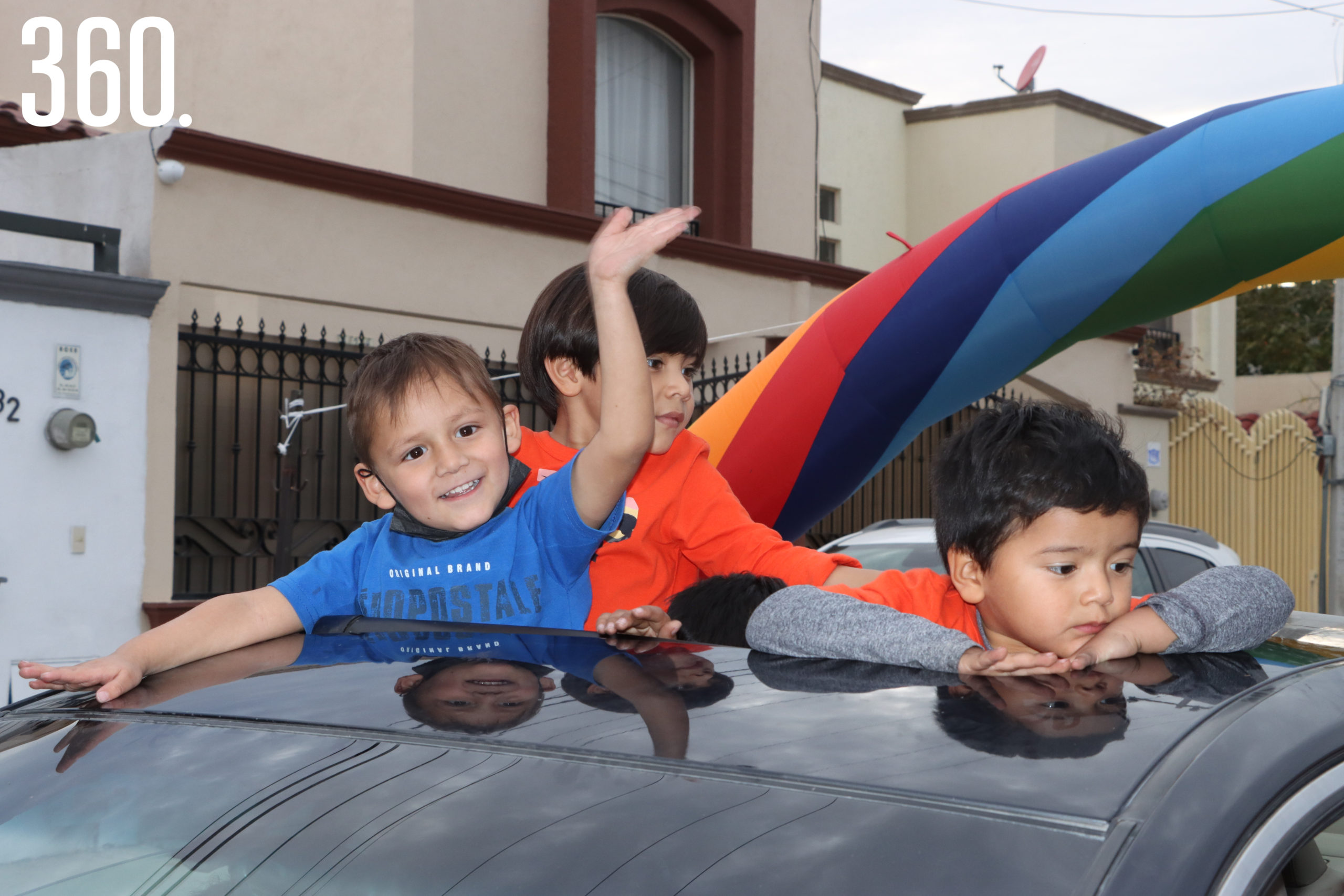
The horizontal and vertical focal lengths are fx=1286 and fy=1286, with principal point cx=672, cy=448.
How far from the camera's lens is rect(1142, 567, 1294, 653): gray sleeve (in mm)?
1603

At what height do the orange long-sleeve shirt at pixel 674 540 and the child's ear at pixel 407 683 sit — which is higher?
the orange long-sleeve shirt at pixel 674 540

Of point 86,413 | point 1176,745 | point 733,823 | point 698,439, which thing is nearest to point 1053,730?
point 1176,745

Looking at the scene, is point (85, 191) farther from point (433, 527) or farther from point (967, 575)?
point (967, 575)

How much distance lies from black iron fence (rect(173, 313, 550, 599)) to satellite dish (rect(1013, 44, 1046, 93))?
13340 mm

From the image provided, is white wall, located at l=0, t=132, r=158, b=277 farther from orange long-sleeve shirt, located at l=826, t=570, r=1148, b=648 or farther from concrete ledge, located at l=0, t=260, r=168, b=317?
orange long-sleeve shirt, located at l=826, t=570, r=1148, b=648

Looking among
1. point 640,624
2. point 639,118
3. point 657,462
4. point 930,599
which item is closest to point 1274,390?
point 639,118

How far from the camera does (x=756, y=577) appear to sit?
2.12 metres

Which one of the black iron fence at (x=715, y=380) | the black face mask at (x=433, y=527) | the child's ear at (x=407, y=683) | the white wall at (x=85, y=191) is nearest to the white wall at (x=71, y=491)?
the white wall at (x=85, y=191)

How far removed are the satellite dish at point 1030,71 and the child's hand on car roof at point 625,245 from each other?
17.9 metres

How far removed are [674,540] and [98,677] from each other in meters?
1.28

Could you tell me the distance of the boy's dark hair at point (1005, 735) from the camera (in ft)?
3.77

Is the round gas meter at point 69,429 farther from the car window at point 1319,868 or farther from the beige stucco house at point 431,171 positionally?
the car window at point 1319,868

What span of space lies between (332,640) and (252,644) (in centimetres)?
17

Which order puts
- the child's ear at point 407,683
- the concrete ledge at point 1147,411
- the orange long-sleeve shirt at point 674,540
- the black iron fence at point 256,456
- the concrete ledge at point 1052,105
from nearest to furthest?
the child's ear at point 407,683 < the orange long-sleeve shirt at point 674,540 < the black iron fence at point 256,456 < the concrete ledge at point 1147,411 < the concrete ledge at point 1052,105
